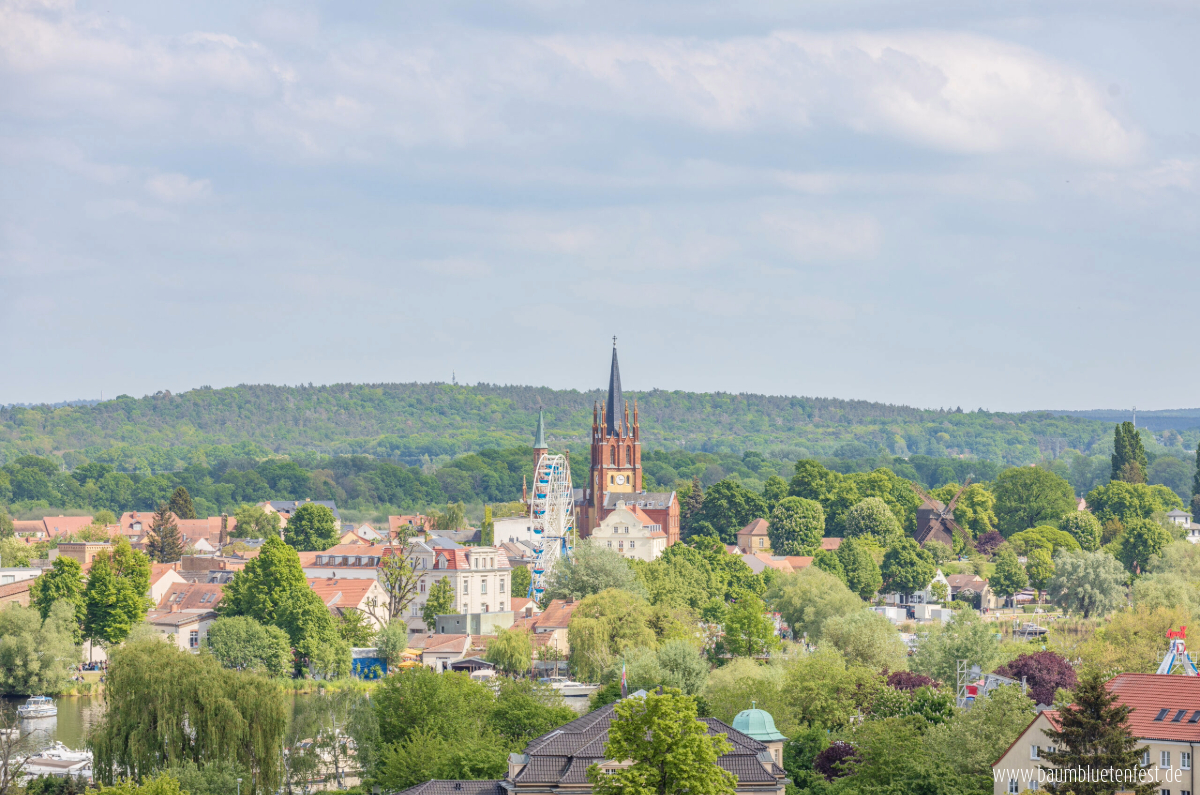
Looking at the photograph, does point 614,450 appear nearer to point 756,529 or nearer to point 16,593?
point 756,529

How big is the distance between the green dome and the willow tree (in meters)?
14.0

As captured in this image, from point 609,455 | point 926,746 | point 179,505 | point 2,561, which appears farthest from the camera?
point 179,505

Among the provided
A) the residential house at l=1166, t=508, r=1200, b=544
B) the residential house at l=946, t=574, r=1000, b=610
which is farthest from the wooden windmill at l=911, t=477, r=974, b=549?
the residential house at l=1166, t=508, r=1200, b=544

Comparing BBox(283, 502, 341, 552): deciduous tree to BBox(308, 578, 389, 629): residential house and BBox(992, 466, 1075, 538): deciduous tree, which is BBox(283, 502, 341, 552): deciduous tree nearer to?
BBox(308, 578, 389, 629): residential house

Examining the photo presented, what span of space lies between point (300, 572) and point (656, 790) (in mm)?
52739

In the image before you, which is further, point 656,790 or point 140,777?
point 140,777

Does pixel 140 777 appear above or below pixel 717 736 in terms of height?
below

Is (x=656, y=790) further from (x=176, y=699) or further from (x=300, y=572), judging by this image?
(x=300, y=572)

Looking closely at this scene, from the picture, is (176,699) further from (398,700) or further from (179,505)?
(179,505)

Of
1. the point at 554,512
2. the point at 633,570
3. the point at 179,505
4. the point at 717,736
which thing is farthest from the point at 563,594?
the point at 179,505

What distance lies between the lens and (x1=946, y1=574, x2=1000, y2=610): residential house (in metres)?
123

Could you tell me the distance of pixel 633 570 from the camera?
4031 inches

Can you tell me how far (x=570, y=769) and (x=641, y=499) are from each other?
317ft

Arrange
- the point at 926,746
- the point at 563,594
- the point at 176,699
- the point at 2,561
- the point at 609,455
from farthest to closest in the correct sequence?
the point at 609,455 < the point at 2,561 < the point at 563,594 < the point at 176,699 < the point at 926,746
